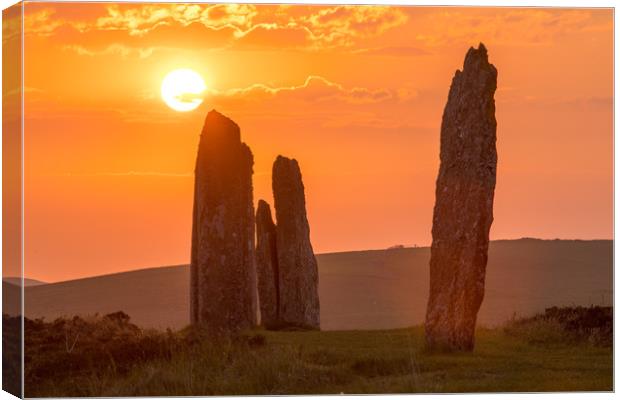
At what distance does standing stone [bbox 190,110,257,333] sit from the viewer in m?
28.9

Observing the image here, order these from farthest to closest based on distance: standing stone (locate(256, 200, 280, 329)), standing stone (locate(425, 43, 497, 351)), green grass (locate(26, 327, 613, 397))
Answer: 1. standing stone (locate(256, 200, 280, 329))
2. standing stone (locate(425, 43, 497, 351))
3. green grass (locate(26, 327, 613, 397))

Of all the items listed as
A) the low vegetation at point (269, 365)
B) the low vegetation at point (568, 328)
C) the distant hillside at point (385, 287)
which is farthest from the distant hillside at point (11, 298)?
the distant hillside at point (385, 287)

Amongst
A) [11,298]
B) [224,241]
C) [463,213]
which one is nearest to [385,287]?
[224,241]

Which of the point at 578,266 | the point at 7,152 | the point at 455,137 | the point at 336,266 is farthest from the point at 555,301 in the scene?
the point at 7,152

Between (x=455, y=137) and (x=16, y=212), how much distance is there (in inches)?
332

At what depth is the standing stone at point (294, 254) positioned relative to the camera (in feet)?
111

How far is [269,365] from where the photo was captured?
21016 mm

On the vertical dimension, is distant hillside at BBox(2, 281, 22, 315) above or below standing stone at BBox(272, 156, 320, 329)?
below

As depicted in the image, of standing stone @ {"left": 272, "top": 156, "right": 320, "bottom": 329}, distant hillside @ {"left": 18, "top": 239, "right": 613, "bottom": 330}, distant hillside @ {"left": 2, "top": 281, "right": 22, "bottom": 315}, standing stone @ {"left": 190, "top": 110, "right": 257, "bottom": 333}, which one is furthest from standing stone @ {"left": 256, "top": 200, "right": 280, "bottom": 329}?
distant hillside @ {"left": 18, "top": 239, "right": 613, "bottom": 330}

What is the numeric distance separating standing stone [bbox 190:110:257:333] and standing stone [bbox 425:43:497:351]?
5.68 metres

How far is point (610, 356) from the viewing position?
2447cm

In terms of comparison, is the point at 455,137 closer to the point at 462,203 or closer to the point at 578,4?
the point at 462,203

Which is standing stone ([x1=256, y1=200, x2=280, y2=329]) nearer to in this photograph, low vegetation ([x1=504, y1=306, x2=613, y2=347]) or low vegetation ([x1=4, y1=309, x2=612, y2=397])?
low vegetation ([x1=504, y1=306, x2=613, y2=347])

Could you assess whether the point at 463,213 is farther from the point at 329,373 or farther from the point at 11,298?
the point at 11,298
